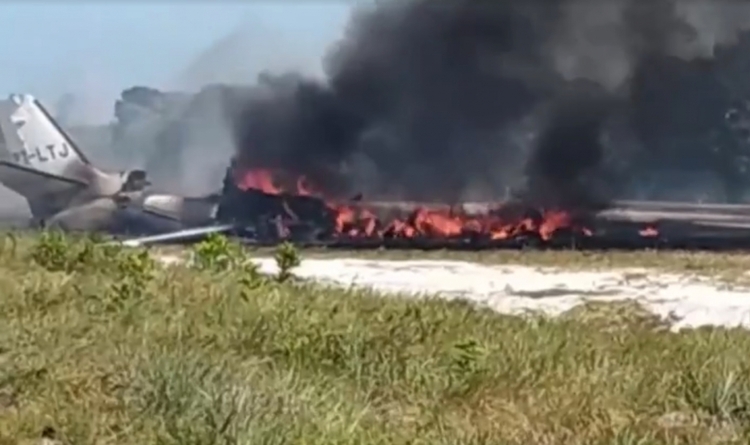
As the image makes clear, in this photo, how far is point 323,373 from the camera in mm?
7109

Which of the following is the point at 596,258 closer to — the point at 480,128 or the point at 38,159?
the point at 480,128

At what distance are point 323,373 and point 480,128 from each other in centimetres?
3231

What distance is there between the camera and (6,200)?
44.9 metres

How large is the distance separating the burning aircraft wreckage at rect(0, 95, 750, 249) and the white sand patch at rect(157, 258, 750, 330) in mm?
7241

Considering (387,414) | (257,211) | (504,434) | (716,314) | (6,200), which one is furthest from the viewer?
(6,200)

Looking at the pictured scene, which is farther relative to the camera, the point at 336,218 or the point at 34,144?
the point at 34,144

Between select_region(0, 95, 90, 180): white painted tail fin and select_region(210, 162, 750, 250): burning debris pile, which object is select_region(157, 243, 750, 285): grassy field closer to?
select_region(210, 162, 750, 250): burning debris pile

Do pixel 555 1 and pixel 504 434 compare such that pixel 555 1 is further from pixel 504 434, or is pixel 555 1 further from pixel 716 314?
pixel 504 434

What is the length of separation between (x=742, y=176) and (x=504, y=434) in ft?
116

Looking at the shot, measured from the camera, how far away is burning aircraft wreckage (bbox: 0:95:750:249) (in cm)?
3262

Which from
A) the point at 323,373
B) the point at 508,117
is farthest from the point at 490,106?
the point at 323,373

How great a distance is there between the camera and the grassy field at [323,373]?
5.32 m

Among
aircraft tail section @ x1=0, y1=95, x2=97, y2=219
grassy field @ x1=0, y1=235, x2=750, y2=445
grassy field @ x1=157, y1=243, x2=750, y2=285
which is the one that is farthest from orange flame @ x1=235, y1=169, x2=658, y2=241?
grassy field @ x1=0, y1=235, x2=750, y2=445

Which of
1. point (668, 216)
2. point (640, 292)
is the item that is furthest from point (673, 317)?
point (668, 216)
